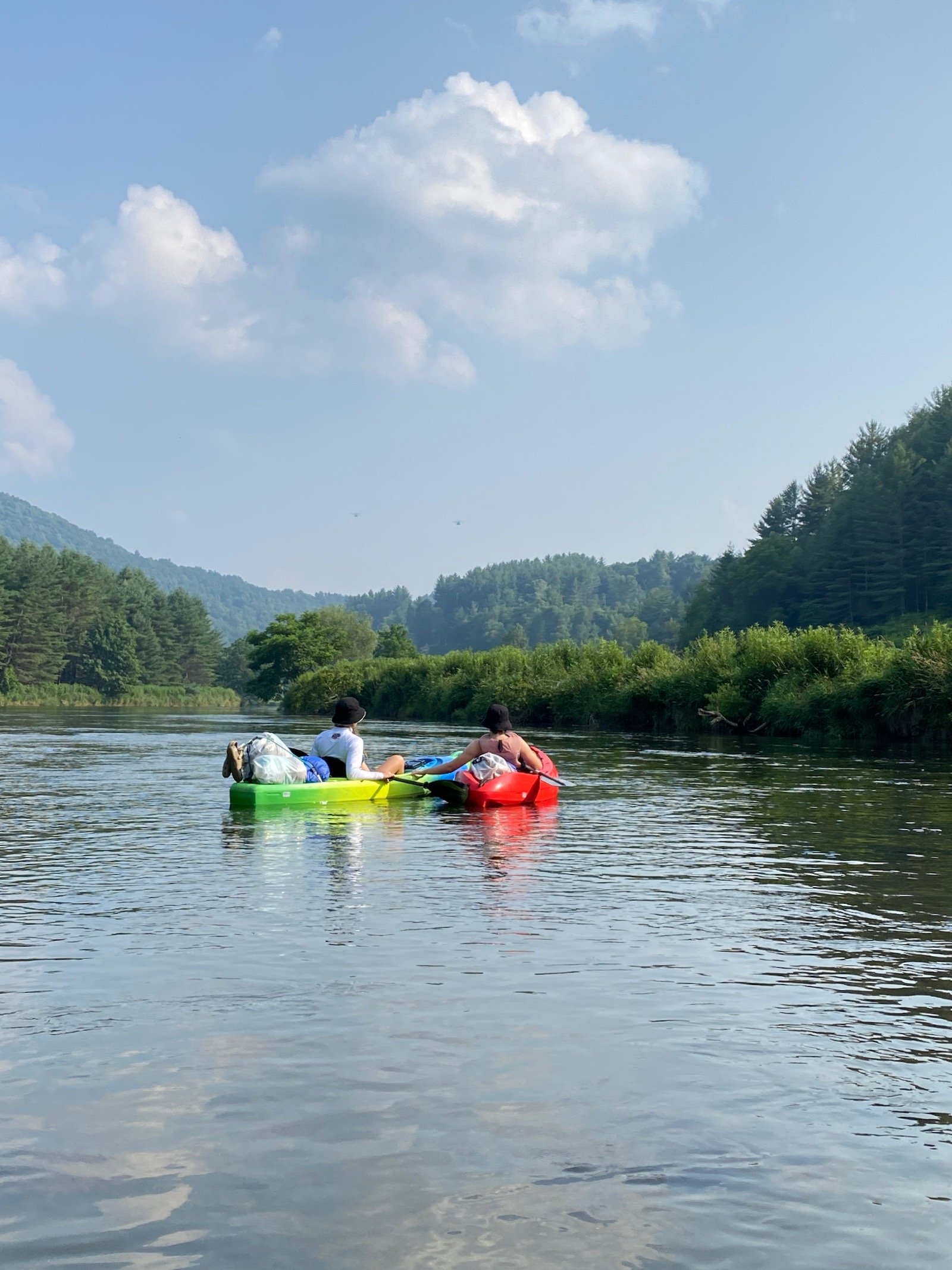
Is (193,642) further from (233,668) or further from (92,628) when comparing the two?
(92,628)

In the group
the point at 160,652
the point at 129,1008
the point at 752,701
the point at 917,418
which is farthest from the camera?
the point at 160,652

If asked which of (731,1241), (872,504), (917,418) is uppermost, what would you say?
(917,418)

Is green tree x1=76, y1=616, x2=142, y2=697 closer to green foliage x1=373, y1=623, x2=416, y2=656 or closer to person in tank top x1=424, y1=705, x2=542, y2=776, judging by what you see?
green foliage x1=373, y1=623, x2=416, y2=656

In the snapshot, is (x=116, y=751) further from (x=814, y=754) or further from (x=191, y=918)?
(x=191, y=918)

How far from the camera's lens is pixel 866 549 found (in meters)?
91.6

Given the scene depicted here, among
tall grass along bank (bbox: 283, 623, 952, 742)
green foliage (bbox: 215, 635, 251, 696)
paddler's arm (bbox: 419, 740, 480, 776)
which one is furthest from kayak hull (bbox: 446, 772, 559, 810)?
green foliage (bbox: 215, 635, 251, 696)

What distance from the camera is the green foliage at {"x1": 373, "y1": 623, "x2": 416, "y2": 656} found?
372 ft

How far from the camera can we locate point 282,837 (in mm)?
13953

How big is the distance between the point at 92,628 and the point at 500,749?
12017 centimetres

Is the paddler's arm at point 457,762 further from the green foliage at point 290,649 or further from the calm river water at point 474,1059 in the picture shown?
the green foliage at point 290,649

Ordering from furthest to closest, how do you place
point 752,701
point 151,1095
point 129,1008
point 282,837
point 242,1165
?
1. point 752,701
2. point 282,837
3. point 129,1008
4. point 151,1095
5. point 242,1165

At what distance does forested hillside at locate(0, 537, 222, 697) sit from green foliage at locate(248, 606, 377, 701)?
20.9 meters

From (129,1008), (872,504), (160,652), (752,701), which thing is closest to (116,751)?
(752,701)

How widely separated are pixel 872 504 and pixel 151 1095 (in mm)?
92597
